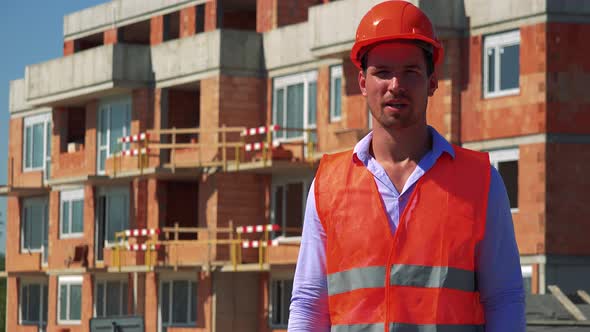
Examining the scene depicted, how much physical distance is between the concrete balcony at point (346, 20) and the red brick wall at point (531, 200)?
12.6 ft

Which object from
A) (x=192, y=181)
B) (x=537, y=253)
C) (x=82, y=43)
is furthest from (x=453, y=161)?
(x=82, y=43)

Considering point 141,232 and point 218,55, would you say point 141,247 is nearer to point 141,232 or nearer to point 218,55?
point 141,232

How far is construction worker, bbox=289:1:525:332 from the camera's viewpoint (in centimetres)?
503

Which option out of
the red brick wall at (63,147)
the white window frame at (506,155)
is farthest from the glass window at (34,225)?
the white window frame at (506,155)

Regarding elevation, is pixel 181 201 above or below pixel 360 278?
above

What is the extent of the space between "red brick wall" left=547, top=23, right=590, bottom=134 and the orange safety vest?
34943mm

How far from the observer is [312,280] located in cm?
524

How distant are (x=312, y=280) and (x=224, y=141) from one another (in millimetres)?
44075

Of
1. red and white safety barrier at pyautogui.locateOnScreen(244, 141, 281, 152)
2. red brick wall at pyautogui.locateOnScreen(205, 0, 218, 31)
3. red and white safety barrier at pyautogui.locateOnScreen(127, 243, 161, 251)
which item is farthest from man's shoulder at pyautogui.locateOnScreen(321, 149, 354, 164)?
red brick wall at pyautogui.locateOnScreen(205, 0, 218, 31)

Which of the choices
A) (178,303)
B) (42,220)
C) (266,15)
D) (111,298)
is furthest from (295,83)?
(42,220)

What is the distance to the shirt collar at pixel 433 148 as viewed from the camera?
17.1 feet

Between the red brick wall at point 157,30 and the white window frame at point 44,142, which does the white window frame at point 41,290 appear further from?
the red brick wall at point 157,30

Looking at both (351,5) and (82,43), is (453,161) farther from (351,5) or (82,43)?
(82,43)

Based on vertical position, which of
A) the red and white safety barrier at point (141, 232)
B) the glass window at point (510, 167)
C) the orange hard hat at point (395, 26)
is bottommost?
the red and white safety barrier at point (141, 232)
